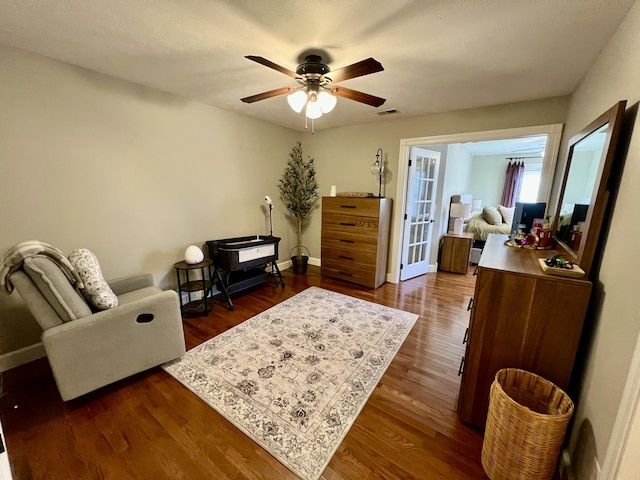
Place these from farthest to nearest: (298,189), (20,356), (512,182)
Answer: (512,182) < (298,189) < (20,356)

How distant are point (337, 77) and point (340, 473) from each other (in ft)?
7.32

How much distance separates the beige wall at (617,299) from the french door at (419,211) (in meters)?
2.19

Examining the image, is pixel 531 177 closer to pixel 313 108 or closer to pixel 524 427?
pixel 313 108

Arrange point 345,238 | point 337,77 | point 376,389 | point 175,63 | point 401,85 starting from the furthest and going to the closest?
1. point 345,238
2. point 401,85
3. point 175,63
4. point 376,389
5. point 337,77

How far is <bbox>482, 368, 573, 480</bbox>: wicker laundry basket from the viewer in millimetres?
1050

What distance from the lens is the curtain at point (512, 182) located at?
21.1 ft

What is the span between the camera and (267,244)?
3.31m

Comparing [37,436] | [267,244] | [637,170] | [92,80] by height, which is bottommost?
[37,436]

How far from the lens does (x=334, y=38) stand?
1.61 metres

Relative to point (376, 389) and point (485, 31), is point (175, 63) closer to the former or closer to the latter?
point (485, 31)

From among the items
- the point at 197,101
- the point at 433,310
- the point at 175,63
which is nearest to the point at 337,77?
the point at 175,63

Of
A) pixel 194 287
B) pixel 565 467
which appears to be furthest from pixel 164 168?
pixel 565 467

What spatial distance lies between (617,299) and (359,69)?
64.0 inches

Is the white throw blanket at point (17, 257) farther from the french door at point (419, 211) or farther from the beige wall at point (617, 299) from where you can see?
the french door at point (419, 211)
